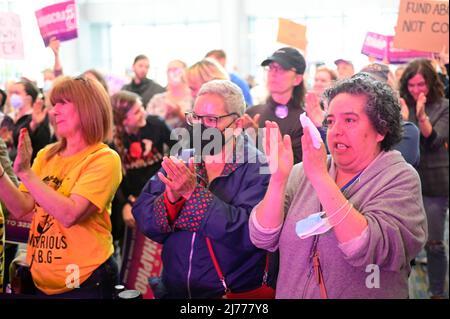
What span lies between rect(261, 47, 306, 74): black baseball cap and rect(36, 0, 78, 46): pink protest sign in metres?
0.96

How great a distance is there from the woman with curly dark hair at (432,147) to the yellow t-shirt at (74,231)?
77.4 inches

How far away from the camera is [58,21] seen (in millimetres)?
2443

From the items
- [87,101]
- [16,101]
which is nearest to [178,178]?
[87,101]

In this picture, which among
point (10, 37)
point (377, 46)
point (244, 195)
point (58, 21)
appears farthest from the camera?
point (377, 46)

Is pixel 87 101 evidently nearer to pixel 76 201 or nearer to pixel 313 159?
pixel 76 201

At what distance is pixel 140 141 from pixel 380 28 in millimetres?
1530

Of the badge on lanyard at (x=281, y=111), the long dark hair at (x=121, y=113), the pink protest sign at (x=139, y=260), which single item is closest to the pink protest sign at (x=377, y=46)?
the badge on lanyard at (x=281, y=111)

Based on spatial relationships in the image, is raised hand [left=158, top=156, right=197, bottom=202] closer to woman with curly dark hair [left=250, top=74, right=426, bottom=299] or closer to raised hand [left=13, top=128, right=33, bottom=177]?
woman with curly dark hair [left=250, top=74, right=426, bottom=299]

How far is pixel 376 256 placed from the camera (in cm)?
135

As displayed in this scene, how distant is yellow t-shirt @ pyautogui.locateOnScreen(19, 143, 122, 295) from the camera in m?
1.85

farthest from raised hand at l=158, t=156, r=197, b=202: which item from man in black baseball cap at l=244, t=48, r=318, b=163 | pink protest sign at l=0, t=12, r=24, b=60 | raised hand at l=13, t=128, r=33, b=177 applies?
pink protest sign at l=0, t=12, r=24, b=60

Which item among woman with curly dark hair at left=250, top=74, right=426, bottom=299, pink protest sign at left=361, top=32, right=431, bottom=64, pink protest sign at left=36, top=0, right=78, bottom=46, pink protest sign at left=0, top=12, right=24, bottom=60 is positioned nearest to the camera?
woman with curly dark hair at left=250, top=74, right=426, bottom=299

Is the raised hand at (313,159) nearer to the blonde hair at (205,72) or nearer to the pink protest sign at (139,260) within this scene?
the blonde hair at (205,72)

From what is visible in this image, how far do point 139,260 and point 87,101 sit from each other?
144cm
